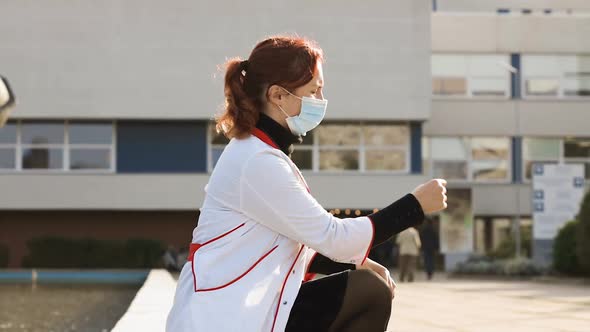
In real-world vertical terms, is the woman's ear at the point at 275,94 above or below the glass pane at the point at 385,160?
below

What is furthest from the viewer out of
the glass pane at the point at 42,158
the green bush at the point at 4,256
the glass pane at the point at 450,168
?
the glass pane at the point at 450,168

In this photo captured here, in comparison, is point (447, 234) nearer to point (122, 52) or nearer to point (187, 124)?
point (187, 124)

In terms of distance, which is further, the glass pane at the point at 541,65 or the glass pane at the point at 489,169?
the glass pane at the point at 541,65

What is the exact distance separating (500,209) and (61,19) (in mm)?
16895

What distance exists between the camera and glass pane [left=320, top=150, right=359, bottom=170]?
3669cm

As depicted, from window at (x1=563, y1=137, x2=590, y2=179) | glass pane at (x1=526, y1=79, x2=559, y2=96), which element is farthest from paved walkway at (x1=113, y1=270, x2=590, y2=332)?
glass pane at (x1=526, y1=79, x2=559, y2=96)

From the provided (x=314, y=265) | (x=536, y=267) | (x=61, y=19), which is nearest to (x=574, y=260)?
(x=536, y=267)

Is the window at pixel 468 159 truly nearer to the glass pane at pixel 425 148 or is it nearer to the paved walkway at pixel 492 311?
the glass pane at pixel 425 148

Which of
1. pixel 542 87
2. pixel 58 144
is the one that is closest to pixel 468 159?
pixel 542 87

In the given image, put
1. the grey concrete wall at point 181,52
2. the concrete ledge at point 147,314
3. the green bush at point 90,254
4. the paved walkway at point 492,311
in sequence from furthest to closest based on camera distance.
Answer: the grey concrete wall at point 181,52 < the green bush at point 90,254 < the paved walkway at point 492,311 < the concrete ledge at point 147,314

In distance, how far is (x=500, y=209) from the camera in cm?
3944

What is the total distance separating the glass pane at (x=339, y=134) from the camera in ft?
121

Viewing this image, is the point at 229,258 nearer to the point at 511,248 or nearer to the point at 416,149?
the point at 511,248

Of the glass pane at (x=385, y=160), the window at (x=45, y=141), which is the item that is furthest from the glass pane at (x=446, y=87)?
the window at (x=45, y=141)
